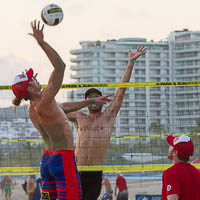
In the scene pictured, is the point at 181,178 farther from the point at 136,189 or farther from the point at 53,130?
the point at 136,189

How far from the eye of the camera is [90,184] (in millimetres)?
8094

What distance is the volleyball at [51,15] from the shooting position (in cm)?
718

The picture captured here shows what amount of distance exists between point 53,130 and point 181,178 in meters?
1.93

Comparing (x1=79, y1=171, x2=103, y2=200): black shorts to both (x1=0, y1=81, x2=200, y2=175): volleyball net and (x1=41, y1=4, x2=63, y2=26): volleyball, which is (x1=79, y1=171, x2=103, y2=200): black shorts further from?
(x1=41, y1=4, x2=63, y2=26): volleyball

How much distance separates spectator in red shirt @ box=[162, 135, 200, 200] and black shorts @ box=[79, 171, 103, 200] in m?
2.44

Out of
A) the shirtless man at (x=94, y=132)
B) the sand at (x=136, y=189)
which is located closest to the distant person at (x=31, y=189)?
the sand at (x=136, y=189)

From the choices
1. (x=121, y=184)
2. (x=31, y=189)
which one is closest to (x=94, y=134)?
(x=31, y=189)

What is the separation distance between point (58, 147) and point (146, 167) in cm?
269

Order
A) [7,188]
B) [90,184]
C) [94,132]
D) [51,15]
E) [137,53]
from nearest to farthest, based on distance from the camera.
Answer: [51,15], [90,184], [94,132], [137,53], [7,188]

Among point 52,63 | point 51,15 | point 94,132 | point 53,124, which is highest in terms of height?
point 51,15

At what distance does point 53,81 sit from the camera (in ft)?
22.3

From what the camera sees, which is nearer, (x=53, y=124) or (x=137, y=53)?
(x=53, y=124)

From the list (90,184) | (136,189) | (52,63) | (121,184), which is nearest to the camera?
(52,63)

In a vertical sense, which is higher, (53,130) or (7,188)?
(53,130)
